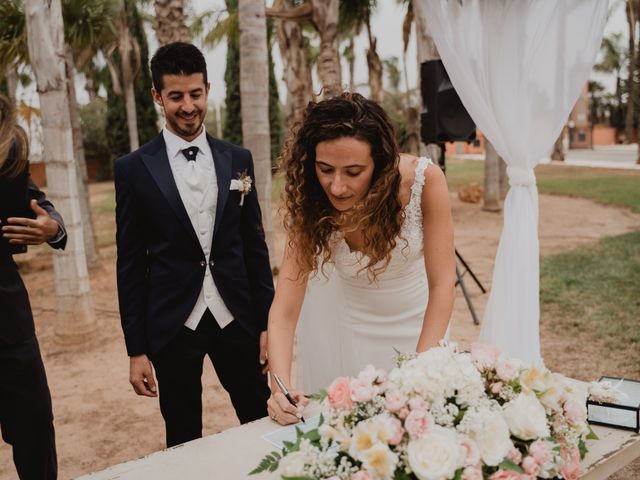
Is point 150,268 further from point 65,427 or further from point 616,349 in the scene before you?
point 616,349

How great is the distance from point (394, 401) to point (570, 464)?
1.76ft

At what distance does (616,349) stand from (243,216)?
3.81m

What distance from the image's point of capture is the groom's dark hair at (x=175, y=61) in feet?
8.14

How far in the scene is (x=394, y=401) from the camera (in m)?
1.33

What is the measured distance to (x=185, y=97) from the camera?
2.49m

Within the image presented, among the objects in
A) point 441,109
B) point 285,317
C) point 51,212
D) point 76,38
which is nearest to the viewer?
point 285,317

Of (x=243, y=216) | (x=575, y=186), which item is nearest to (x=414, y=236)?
(x=243, y=216)

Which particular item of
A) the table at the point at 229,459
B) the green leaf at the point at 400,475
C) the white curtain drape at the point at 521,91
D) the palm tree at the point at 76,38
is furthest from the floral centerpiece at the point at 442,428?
the palm tree at the point at 76,38

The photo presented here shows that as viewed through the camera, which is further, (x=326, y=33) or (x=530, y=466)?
(x=326, y=33)

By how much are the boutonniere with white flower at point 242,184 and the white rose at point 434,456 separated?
1.60 meters

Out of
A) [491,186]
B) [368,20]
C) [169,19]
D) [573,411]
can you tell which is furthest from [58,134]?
[368,20]

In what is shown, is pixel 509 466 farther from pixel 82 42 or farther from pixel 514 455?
pixel 82 42

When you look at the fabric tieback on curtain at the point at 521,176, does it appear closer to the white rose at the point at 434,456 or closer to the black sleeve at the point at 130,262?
the black sleeve at the point at 130,262

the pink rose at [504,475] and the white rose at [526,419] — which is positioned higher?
the white rose at [526,419]
